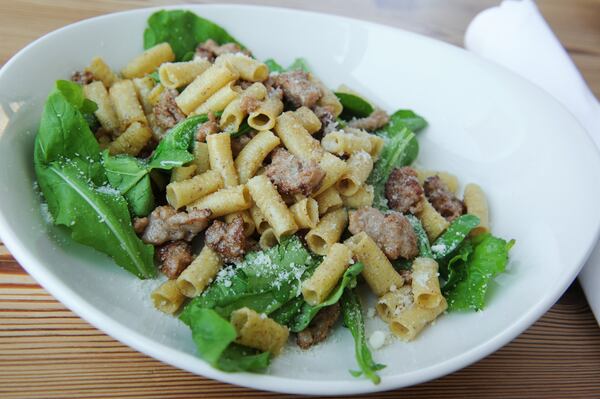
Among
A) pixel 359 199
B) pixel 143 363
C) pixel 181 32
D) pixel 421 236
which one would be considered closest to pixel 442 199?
pixel 421 236

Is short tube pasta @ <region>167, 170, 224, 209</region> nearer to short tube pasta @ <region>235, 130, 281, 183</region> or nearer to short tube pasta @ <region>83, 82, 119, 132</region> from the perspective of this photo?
short tube pasta @ <region>235, 130, 281, 183</region>

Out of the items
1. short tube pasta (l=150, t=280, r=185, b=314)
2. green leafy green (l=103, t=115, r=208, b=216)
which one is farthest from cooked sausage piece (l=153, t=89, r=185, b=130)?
short tube pasta (l=150, t=280, r=185, b=314)

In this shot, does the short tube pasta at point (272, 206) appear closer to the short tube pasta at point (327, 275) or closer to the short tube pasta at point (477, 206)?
the short tube pasta at point (327, 275)

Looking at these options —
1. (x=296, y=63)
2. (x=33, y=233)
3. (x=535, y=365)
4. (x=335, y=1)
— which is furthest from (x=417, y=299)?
(x=335, y=1)

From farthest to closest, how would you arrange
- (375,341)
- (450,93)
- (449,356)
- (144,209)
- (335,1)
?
(335,1) → (450,93) → (144,209) → (375,341) → (449,356)

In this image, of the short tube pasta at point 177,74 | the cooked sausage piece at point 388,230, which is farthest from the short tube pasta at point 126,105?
the cooked sausage piece at point 388,230

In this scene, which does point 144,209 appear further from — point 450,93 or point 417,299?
point 450,93

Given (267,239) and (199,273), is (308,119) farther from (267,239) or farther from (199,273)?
(199,273)
